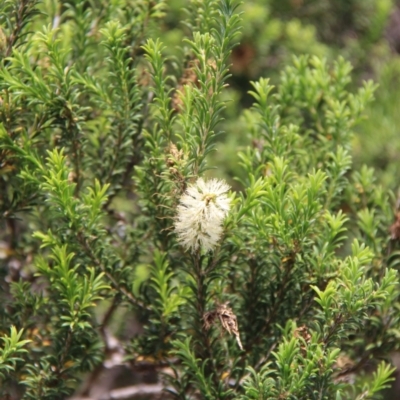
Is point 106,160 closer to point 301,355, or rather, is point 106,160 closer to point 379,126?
point 301,355

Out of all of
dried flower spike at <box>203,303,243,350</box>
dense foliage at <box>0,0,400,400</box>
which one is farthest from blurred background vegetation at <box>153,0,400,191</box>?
dried flower spike at <box>203,303,243,350</box>

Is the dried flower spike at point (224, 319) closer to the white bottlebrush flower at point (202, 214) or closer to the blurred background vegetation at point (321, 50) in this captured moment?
the white bottlebrush flower at point (202, 214)

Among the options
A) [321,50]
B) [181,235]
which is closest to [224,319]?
[181,235]

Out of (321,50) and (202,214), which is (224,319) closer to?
(202,214)

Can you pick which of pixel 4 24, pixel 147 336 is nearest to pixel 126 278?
pixel 147 336

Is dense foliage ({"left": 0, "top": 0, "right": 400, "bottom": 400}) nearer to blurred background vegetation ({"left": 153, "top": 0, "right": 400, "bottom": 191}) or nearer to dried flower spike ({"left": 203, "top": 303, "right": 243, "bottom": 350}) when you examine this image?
dried flower spike ({"left": 203, "top": 303, "right": 243, "bottom": 350})

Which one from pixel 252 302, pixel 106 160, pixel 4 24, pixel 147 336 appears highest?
pixel 4 24

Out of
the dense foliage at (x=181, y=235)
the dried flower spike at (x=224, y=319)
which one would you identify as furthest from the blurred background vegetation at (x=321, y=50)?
the dried flower spike at (x=224, y=319)

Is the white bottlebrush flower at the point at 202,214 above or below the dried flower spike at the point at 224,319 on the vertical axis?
above
